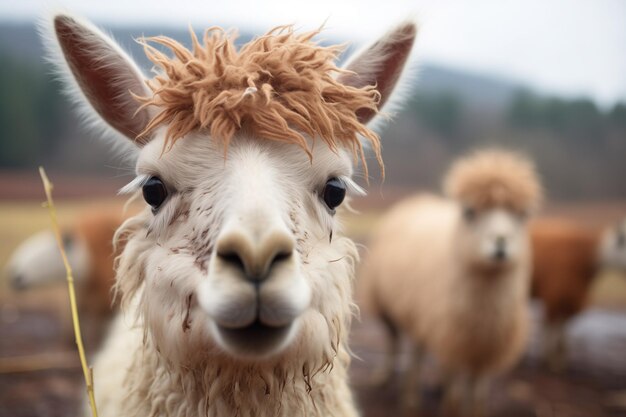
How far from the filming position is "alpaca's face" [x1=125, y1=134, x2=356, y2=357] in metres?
1.17

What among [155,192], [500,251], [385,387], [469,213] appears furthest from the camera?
[385,387]

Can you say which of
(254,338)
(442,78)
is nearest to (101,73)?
(254,338)

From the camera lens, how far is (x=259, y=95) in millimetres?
1509

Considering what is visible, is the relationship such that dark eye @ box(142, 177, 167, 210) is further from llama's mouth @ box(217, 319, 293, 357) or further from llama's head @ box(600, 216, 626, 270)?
llama's head @ box(600, 216, 626, 270)

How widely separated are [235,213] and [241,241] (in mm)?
145

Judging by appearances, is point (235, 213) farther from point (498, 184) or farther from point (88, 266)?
point (88, 266)

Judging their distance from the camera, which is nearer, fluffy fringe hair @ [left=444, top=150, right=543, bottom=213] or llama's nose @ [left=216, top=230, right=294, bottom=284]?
llama's nose @ [left=216, top=230, right=294, bottom=284]

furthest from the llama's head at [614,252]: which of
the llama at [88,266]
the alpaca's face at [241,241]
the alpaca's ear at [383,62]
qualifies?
the llama at [88,266]

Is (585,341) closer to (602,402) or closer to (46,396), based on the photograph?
(602,402)

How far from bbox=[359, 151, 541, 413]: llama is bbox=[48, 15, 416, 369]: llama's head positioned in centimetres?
321

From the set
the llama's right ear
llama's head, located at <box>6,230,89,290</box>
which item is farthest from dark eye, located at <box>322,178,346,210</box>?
llama's head, located at <box>6,230,89,290</box>

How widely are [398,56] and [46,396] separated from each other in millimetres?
5980

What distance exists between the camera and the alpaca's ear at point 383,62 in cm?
191

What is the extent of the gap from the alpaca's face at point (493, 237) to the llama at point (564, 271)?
305 centimetres
